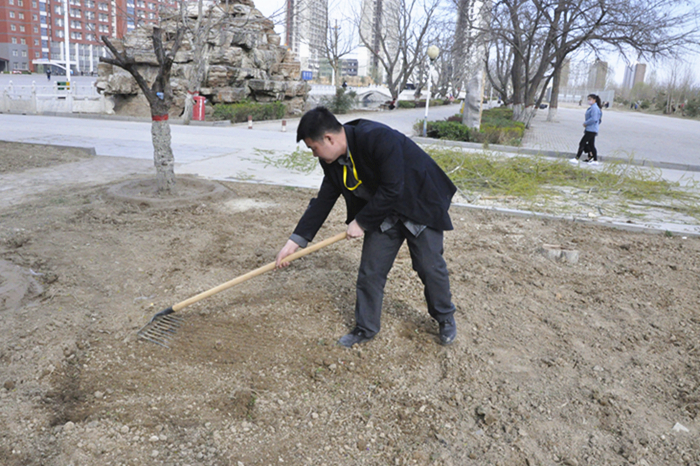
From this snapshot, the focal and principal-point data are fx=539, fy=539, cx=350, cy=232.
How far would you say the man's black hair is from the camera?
278 cm

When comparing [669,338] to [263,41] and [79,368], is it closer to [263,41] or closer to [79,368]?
[79,368]

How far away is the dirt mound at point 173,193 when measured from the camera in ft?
20.3

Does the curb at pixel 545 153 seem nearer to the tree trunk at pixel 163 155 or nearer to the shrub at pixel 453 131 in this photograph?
the shrub at pixel 453 131

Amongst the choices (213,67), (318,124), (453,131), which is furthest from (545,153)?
(213,67)

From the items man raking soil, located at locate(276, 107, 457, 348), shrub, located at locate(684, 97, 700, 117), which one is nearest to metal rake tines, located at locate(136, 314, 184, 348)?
man raking soil, located at locate(276, 107, 457, 348)

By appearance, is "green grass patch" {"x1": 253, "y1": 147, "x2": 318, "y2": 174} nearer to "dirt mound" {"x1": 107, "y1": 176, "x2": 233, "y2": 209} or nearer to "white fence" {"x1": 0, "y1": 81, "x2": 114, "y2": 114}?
"dirt mound" {"x1": 107, "y1": 176, "x2": 233, "y2": 209}

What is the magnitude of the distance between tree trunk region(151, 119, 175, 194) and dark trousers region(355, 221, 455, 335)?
13.2 ft

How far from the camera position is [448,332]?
337 centimetres

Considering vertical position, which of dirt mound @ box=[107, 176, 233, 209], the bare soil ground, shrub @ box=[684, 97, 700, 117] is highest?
shrub @ box=[684, 97, 700, 117]

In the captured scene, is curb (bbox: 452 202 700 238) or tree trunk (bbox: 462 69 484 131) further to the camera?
tree trunk (bbox: 462 69 484 131)

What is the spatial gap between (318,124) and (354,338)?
4.40 feet

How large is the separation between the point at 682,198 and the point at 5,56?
8535cm

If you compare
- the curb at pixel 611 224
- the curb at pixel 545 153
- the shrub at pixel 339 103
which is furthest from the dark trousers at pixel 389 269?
the shrub at pixel 339 103

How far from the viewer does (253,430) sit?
8.36 ft
